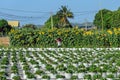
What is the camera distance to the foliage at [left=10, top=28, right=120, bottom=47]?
3388cm

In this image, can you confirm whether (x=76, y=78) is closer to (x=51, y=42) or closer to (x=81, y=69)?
(x=81, y=69)

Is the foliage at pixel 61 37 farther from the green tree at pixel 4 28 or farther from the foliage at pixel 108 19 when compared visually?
the green tree at pixel 4 28

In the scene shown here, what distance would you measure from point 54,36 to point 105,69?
1921 centimetres

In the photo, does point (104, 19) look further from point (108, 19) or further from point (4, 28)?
→ point (4, 28)

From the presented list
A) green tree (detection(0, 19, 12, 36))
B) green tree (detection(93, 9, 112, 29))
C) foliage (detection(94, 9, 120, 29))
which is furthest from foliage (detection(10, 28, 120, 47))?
green tree (detection(0, 19, 12, 36))

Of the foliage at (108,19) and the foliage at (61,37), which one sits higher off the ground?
the foliage at (108,19)

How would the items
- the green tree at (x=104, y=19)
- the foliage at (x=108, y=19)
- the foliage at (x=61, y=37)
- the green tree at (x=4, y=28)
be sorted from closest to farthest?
the foliage at (x=61, y=37) → the foliage at (x=108, y=19) → the green tree at (x=4, y=28) → the green tree at (x=104, y=19)

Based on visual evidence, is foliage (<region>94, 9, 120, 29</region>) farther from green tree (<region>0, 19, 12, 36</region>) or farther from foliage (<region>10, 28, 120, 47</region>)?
green tree (<region>0, 19, 12, 36</region>)

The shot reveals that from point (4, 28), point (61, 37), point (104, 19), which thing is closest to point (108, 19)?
point (104, 19)

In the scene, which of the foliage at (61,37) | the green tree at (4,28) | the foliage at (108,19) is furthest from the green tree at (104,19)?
the foliage at (61,37)

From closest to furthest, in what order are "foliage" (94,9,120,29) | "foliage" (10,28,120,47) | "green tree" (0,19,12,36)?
1. "foliage" (10,28,120,47)
2. "foliage" (94,9,120,29)
3. "green tree" (0,19,12,36)

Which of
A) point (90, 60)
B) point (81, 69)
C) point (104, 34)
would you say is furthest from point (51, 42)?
point (81, 69)

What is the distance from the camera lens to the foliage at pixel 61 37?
111 ft

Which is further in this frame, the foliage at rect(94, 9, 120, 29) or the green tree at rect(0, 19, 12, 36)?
the green tree at rect(0, 19, 12, 36)
